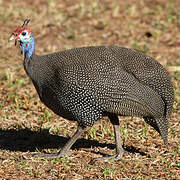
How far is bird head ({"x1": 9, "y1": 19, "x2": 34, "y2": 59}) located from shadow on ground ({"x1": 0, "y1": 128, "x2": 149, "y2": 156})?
0.99m

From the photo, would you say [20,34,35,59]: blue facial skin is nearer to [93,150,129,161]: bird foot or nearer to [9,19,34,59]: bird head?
[9,19,34,59]: bird head

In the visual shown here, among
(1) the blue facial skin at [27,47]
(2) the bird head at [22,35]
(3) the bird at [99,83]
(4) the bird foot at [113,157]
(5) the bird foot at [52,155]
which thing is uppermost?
(2) the bird head at [22,35]

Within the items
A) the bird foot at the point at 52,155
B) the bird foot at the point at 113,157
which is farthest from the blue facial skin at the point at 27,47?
the bird foot at the point at 113,157

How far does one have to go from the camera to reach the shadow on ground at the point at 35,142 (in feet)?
15.4

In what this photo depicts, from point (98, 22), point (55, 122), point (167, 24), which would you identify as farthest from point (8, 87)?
point (167, 24)

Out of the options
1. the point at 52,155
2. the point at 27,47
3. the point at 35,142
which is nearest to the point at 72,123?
the point at 35,142

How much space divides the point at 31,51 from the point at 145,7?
548 centimetres

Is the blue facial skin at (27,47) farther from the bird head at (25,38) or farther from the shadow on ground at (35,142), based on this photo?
the shadow on ground at (35,142)

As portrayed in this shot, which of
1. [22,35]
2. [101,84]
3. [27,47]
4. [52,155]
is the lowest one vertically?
[52,155]

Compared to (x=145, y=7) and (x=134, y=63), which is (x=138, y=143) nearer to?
(x=134, y=63)

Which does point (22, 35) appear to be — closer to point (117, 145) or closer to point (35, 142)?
point (35, 142)

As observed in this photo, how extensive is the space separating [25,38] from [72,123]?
1.41 meters

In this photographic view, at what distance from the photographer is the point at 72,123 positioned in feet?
17.4

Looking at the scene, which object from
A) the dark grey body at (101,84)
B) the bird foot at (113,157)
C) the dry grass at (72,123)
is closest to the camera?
the dark grey body at (101,84)
